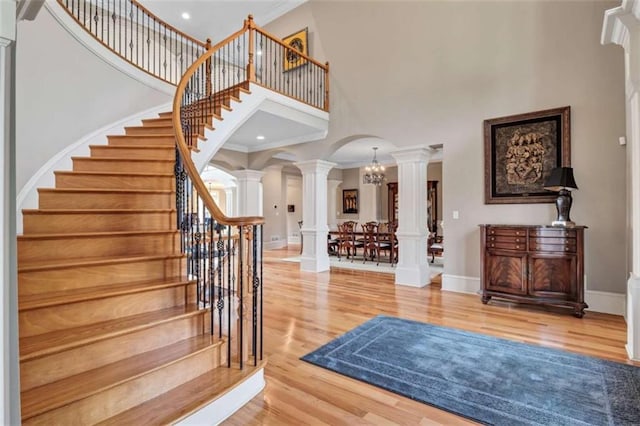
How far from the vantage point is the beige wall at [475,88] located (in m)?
3.68

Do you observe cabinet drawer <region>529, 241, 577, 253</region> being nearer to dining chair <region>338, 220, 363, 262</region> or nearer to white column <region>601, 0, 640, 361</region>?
white column <region>601, 0, 640, 361</region>

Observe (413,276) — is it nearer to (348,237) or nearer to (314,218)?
(314,218)

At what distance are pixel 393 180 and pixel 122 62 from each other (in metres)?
8.10

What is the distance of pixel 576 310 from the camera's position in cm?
349

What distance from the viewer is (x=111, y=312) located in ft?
6.61

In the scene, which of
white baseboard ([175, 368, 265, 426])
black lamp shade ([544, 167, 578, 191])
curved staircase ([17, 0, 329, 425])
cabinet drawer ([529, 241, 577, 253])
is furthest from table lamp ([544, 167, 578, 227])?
white baseboard ([175, 368, 265, 426])

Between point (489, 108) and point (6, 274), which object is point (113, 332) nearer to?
point (6, 274)

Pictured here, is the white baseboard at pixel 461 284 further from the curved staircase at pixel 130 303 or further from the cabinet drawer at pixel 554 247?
the curved staircase at pixel 130 303

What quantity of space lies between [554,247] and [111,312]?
13.9ft

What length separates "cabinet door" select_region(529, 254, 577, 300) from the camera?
350cm

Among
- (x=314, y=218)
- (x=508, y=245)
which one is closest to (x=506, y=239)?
(x=508, y=245)

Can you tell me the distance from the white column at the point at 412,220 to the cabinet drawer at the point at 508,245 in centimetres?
123

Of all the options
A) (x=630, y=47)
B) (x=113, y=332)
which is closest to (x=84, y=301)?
(x=113, y=332)

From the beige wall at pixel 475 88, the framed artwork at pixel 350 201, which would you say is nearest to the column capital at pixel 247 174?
the beige wall at pixel 475 88
